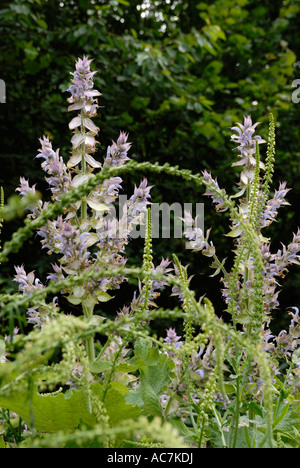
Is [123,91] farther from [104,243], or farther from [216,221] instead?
[104,243]

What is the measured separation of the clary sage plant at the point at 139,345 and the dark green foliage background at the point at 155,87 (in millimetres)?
1927

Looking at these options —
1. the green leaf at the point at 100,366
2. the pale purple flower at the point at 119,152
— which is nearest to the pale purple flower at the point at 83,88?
the pale purple flower at the point at 119,152

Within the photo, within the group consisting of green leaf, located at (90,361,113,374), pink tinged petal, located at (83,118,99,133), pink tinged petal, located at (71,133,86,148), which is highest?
pink tinged petal, located at (83,118,99,133)

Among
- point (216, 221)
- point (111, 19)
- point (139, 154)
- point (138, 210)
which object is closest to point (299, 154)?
point (216, 221)

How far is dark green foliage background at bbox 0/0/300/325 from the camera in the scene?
3.52 metres

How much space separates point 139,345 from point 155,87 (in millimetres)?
2879

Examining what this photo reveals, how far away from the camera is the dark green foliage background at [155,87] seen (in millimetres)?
3521

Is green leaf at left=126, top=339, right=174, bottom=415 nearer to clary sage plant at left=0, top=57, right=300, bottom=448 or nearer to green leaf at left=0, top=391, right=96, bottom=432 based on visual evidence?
clary sage plant at left=0, top=57, right=300, bottom=448

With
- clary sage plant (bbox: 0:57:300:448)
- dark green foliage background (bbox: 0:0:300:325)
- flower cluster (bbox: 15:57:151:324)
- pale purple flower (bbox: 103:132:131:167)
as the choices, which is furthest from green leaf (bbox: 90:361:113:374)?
dark green foliage background (bbox: 0:0:300:325)

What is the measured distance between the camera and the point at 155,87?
3.62m

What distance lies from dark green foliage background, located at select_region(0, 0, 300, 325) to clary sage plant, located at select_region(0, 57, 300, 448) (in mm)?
1927

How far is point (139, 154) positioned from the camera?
4043 millimetres

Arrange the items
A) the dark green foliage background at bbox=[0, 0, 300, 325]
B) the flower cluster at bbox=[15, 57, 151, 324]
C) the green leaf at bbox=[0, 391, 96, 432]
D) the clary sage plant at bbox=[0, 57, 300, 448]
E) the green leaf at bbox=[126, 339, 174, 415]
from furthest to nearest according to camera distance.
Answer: the dark green foliage background at bbox=[0, 0, 300, 325], the flower cluster at bbox=[15, 57, 151, 324], the green leaf at bbox=[126, 339, 174, 415], the green leaf at bbox=[0, 391, 96, 432], the clary sage plant at bbox=[0, 57, 300, 448]

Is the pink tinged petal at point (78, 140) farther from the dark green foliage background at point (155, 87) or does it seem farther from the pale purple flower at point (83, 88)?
the dark green foliage background at point (155, 87)
